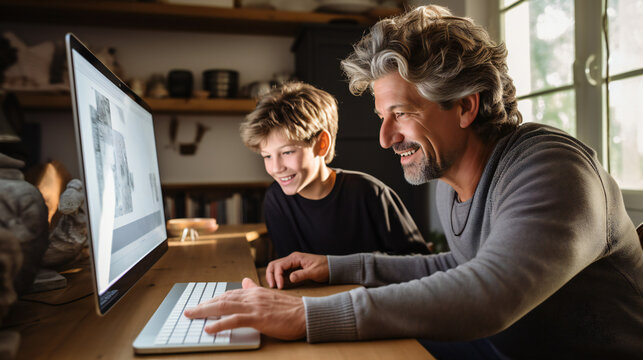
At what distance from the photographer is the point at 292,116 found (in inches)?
63.3

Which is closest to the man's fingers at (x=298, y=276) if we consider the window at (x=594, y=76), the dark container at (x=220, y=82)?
the window at (x=594, y=76)

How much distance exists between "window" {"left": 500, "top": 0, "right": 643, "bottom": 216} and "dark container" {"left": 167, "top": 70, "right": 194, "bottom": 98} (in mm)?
2220

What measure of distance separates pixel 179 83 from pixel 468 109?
8.40 feet

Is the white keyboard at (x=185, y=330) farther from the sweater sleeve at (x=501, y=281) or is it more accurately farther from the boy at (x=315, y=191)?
the boy at (x=315, y=191)

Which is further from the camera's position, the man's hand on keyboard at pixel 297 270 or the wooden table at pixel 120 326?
the man's hand on keyboard at pixel 297 270

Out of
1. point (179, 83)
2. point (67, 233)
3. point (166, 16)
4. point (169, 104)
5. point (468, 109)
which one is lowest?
point (67, 233)

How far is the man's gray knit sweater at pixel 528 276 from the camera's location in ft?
2.06

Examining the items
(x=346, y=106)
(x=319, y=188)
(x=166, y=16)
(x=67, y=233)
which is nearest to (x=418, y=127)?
(x=319, y=188)

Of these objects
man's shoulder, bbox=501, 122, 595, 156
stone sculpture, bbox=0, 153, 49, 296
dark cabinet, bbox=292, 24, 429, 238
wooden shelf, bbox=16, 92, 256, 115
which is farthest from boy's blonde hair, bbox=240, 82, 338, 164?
wooden shelf, bbox=16, 92, 256, 115

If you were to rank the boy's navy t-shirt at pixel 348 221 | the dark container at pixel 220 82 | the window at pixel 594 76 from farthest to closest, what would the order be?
the dark container at pixel 220 82 < the window at pixel 594 76 < the boy's navy t-shirt at pixel 348 221

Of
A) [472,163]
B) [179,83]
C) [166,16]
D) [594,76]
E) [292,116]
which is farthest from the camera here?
[179,83]

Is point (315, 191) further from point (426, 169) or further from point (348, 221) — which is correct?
point (426, 169)

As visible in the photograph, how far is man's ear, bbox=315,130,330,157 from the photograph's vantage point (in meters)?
1.69

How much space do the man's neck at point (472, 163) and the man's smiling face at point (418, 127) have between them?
24 millimetres
